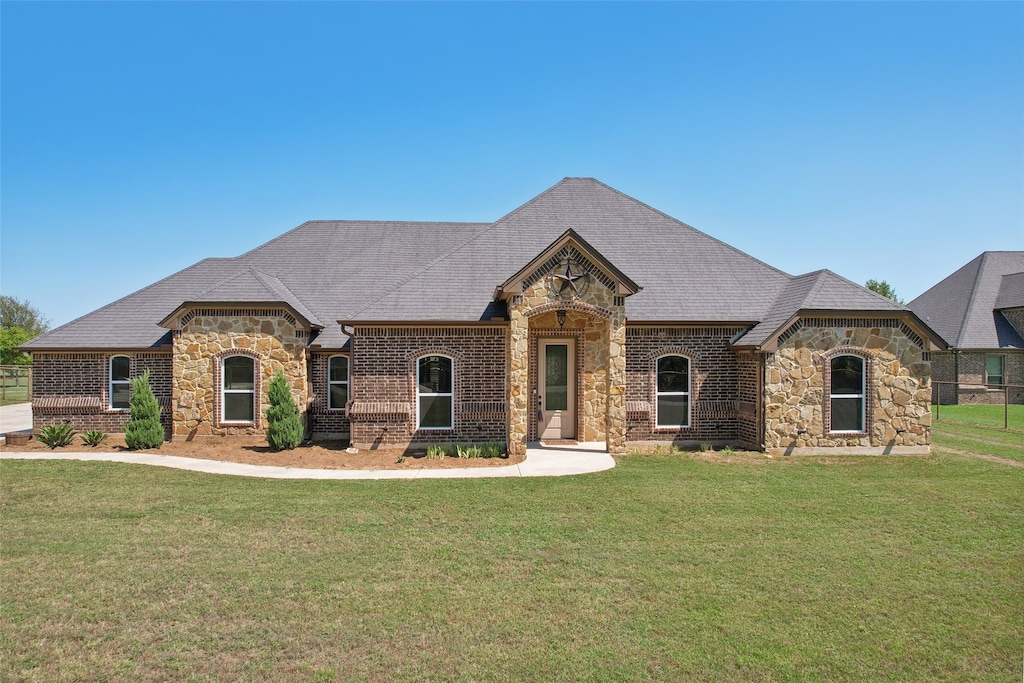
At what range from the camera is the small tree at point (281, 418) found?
591 inches

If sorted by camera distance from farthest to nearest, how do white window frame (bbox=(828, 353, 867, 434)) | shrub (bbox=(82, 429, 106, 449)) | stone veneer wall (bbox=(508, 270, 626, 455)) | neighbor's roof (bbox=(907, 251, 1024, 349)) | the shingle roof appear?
neighbor's roof (bbox=(907, 251, 1024, 349)) → shrub (bbox=(82, 429, 106, 449)) → white window frame (bbox=(828, 353, 867, 434)) → the shingle roof → stone veneer wall (bbox=(508, 270, 626, 455))

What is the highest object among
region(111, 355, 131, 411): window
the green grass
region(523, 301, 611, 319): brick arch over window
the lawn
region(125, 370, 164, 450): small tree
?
region(523, 301, 611, 319): brick arch over window

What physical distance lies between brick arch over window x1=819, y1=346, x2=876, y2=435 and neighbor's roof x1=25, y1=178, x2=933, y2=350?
1141 mm

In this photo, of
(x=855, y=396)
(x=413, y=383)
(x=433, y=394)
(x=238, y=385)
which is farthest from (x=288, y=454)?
(x=855, y=396)

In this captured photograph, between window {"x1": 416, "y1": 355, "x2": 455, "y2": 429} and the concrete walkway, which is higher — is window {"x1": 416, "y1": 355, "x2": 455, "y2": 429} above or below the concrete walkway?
above

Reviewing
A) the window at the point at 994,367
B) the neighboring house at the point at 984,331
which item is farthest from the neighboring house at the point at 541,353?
the window at the point at 994,367

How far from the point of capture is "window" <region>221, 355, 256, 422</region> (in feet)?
53.4

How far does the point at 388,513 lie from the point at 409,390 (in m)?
6.36

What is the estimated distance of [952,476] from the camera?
40.1ft

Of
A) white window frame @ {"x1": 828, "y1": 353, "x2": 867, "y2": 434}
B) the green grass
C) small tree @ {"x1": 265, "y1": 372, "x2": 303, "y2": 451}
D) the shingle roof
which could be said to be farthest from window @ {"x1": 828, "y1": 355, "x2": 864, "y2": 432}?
small tree @ {"x1": 265, "y1": 372, "x2": 303, "y2": 451}

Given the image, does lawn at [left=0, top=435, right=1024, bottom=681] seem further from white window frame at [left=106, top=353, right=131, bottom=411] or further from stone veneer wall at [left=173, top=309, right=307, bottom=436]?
white window frame at [left=106, top=353, right=131, bottom=411]

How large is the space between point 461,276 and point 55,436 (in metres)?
11.3

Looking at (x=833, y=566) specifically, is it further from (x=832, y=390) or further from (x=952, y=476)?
(x=832, y=390)

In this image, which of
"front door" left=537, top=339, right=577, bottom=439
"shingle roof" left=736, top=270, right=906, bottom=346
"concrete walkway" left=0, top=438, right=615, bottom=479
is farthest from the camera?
"front door" left=537, top=339, right=577, bottom=439
